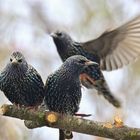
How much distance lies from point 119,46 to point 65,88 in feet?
5.51

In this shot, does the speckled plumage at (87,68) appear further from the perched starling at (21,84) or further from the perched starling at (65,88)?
the perched starling at (21,84)

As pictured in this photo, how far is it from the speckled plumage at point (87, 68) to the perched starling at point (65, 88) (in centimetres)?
83

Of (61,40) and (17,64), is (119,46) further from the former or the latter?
(17,64)

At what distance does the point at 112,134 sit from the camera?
312 centimetres

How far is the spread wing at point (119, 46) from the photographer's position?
4.76m

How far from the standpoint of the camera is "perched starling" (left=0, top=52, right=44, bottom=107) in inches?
127

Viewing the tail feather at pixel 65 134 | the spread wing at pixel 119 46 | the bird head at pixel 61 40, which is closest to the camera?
the tail feather at pixel 65 134

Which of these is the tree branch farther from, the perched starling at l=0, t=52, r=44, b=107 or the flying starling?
the flying starling

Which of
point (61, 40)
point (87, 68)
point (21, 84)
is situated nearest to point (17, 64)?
point (21, 84)

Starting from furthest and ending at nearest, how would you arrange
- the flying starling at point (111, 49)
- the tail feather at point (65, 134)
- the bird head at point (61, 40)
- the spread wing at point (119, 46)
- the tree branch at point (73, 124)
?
the spread wing at point (119, 46), the flying starling at point (111, 49), the bird head at point (61, 40), the tail feather at point (65, 134), the tree branch at point (73, 124)

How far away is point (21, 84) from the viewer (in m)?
3.24

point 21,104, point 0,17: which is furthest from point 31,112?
point 0,17

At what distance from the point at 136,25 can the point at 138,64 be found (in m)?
1.93

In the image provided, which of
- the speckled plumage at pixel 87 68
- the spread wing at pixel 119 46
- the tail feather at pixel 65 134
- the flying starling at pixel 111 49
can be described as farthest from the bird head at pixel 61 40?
the tail feather at pixel 65 134
